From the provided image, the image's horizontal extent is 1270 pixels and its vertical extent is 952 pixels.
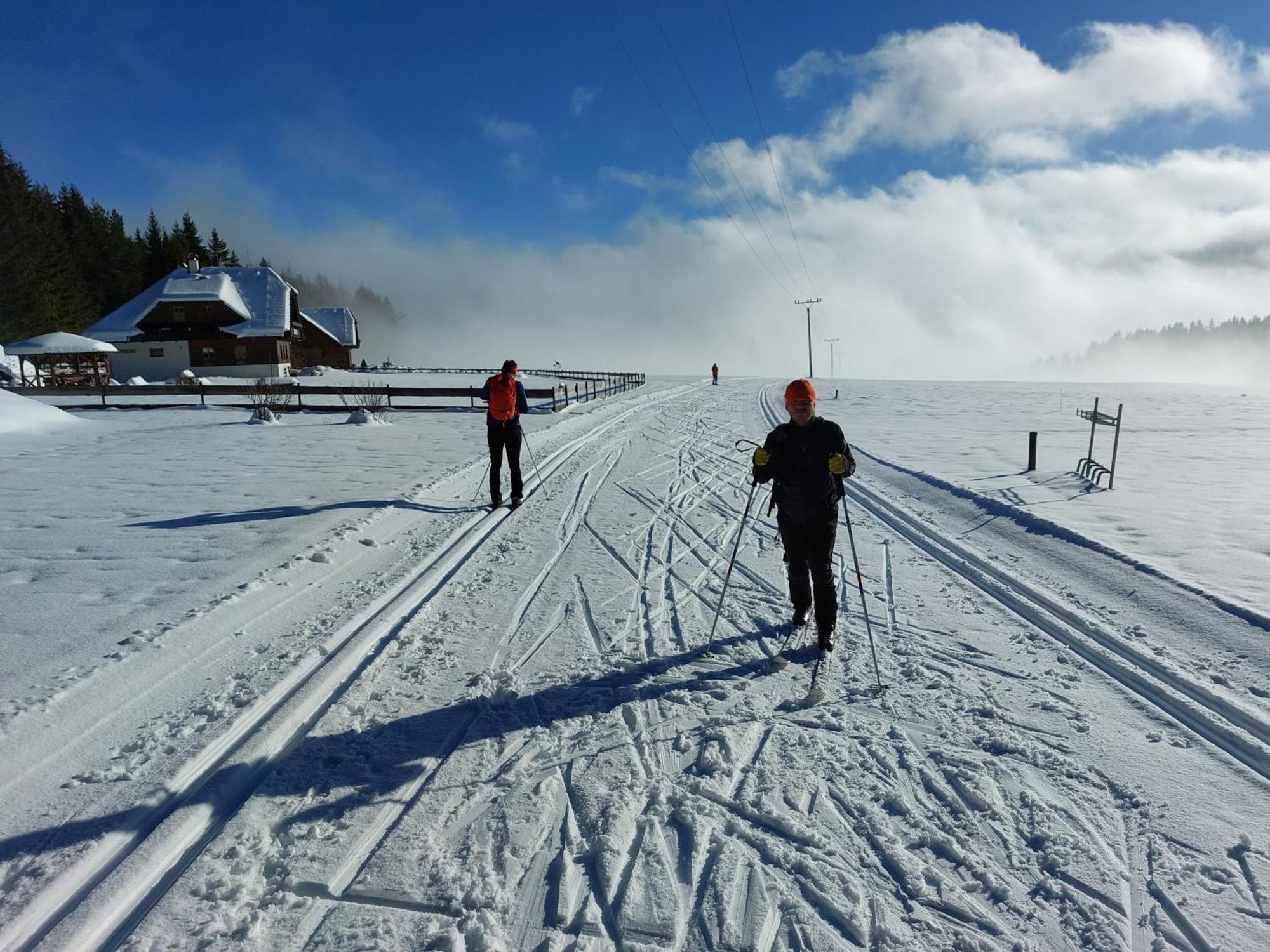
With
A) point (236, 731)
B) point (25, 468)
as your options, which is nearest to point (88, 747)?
point (236, 731)

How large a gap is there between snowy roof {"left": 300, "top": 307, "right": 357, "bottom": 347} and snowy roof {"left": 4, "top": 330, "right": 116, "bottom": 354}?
23.8 meters

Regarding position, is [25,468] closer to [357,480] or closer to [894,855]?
[357,480]

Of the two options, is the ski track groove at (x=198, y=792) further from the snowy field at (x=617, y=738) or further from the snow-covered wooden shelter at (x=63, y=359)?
the snow-covered wooden shelter at (x=63, y=359)

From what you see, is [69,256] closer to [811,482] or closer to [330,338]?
[330,338]

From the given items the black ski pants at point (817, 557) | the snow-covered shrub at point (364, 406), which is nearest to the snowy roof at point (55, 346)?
the snow-covered shrub at point (364, 406)

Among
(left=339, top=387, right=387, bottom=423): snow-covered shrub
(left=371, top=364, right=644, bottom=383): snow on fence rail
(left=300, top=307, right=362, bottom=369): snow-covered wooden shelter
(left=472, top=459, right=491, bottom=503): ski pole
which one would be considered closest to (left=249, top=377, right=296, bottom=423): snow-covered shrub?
(left=339, top=387, right=387, bottom=423): snow-covered shrub

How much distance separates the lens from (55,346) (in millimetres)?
31906

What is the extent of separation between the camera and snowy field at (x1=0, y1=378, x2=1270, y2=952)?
8.63 feet

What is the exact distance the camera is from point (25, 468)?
11.9m

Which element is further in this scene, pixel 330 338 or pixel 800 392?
pixel 330 338

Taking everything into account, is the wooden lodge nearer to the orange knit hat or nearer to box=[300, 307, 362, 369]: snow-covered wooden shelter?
box=[300, 307, 362, 369]: snow-covered wooden shelter

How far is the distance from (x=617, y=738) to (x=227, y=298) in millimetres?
50544

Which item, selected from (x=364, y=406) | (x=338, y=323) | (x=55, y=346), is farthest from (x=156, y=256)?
(x=364, y=406)

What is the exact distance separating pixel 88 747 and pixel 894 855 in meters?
4.13
